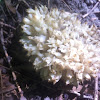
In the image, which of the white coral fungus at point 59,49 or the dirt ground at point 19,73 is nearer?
the white coral fungus at point 59,49

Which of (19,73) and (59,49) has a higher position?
(59,49)

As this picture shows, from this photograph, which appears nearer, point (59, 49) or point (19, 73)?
point (59, 49)

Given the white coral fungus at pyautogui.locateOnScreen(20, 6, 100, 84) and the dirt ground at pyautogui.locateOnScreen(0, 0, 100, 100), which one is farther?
the dirt ground at pyautogui.locateOnScreen(0, 0, 100, 100)

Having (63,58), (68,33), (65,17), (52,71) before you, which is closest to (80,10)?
(65,17)

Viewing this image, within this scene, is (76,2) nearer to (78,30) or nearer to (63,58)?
(78,30)
